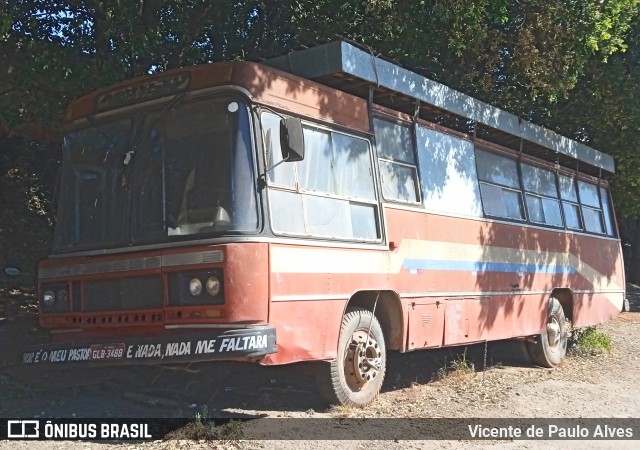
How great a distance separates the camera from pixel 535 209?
11.0 meters

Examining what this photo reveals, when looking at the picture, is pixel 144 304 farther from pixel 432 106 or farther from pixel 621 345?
pixel 621 345

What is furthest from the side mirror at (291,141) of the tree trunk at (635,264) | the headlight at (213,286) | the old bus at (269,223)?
the tree trunk at (635,264)

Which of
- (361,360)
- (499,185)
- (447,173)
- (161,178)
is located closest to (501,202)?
(499,185)

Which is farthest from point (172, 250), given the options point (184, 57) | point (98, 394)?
point (184, 57)

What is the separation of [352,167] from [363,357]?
6.42 feet

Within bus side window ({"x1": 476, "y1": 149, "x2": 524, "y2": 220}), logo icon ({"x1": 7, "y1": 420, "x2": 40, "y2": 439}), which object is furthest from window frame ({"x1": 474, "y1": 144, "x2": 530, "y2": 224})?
logo icon ({"x1": 7, "y1": 420, "x2": 40, "y2": 439})

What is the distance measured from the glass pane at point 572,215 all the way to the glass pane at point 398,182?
5.03 m

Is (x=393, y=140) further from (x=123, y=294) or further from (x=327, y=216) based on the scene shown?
(x=123, y=294)

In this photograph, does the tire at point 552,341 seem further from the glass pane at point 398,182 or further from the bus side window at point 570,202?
the glass pane at point 398,182

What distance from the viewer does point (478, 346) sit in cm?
1222

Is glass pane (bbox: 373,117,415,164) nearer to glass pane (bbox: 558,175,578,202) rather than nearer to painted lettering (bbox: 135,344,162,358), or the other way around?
→ painted lettering (bbox: 135,344,162,358)

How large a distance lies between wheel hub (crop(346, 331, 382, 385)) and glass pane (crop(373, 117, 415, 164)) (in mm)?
2079

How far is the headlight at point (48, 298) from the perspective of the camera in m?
6.69

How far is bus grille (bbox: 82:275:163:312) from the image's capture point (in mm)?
5957
